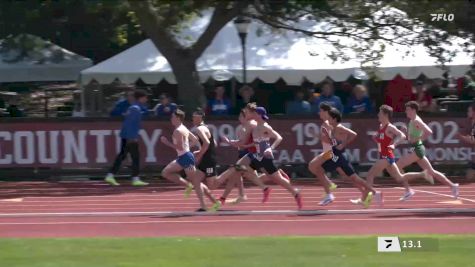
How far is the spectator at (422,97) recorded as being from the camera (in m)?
24.6

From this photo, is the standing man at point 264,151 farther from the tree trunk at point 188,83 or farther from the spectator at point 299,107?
the spectator at point 299,107

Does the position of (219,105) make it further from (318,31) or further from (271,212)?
(271,212)

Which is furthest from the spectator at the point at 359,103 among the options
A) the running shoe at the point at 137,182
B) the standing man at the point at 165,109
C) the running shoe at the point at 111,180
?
the running shoe at the point at 111,180

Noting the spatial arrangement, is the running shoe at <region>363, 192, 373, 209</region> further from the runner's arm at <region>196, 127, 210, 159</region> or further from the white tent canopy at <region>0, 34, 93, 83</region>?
the white tent canopy at <region>0, 34, 93, 83</region>

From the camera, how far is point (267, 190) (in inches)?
707

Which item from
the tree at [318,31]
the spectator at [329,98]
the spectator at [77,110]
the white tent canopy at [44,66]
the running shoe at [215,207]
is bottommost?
the running shoe at [215,207]

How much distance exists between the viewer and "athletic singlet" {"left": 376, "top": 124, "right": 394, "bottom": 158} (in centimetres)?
1717

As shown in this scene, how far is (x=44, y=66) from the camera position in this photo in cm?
3197

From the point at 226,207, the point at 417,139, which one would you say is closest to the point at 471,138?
the point at 417,139

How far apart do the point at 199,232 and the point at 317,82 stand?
41.4 ft

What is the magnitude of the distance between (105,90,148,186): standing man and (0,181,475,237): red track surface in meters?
0.90

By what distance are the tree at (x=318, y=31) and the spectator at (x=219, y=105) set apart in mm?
297

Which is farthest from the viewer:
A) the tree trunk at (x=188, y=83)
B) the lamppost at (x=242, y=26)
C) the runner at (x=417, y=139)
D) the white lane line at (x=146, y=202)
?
the lamppost at (x=242, y=26)

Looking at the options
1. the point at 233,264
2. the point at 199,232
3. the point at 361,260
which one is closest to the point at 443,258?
the point at 361,260
